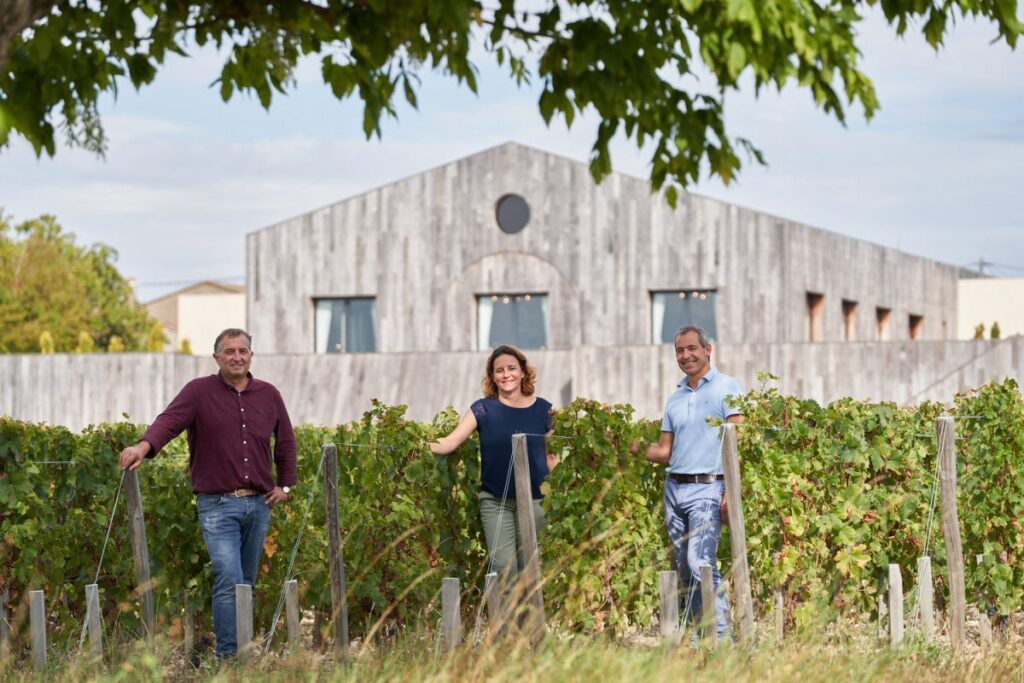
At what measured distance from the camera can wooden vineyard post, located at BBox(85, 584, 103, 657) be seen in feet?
26.0

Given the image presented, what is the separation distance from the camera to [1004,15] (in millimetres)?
6582

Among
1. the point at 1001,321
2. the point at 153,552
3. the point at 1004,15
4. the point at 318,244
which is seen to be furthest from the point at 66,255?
the point at 1004,15

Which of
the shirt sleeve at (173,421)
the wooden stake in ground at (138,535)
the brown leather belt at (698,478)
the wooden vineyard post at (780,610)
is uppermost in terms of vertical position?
the shirt sleeve at (173,421)

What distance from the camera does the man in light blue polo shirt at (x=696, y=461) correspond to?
797cm

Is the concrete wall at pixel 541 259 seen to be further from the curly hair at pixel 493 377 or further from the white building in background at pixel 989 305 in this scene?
the curly hair at pixel 493 377

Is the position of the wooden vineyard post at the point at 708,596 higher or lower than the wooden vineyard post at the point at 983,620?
higher

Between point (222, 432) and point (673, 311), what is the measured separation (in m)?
21.9

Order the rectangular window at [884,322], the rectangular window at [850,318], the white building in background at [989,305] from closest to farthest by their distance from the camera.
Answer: the rectangular window at [850,318]
the rectangular window at [884,322]
the white building in background at [989,305]

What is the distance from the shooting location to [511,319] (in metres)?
29.6

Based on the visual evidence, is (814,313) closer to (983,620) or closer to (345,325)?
(345,325)

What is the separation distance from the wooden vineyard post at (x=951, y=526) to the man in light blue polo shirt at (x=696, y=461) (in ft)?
4.31

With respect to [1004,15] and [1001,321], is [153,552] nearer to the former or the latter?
[1004,15]

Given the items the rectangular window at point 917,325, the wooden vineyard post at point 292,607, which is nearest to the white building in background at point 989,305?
the rectangular window at point 917,325

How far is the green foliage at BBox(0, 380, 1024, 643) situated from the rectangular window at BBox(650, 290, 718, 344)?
19.5 m
